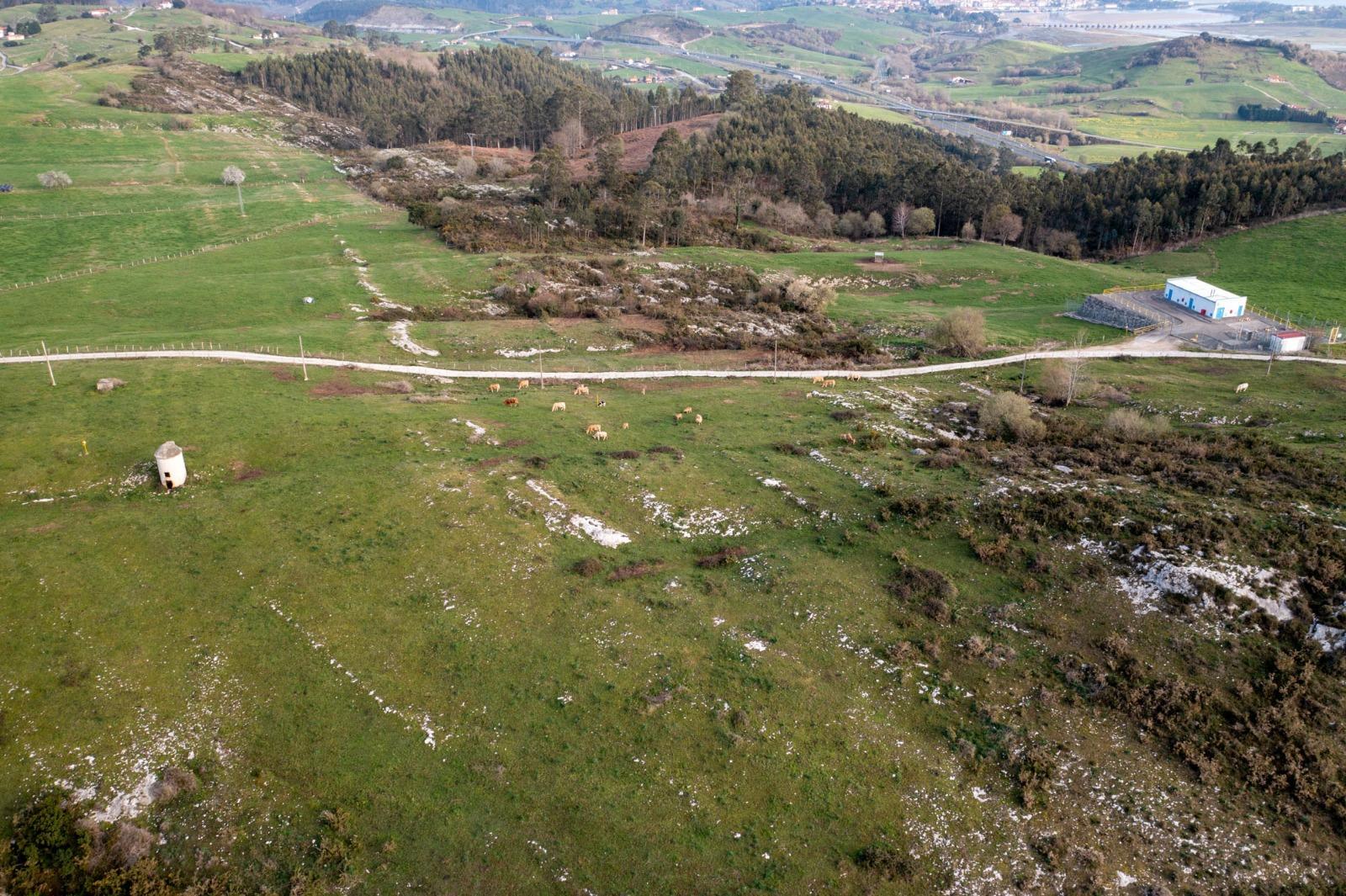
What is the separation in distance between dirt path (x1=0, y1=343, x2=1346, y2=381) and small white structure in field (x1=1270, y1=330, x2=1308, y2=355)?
125 cm

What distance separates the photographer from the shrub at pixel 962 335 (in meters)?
85.7

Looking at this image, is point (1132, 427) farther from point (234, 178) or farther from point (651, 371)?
point (234, 178)

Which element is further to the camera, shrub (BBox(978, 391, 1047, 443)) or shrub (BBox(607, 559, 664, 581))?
shrub (BBox(978, 391, 1047, 443))

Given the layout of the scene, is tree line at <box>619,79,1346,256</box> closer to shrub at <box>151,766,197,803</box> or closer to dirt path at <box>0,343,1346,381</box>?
dirt path at <box>0,343,1346,381</box>

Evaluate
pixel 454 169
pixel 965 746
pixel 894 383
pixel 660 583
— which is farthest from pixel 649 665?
pixel 454 169

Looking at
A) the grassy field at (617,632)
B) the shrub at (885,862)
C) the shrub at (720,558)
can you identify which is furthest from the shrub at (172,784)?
the shrub at (720,558)

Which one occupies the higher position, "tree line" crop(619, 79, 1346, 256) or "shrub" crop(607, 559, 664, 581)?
"tree line" crop(619, 79, 1346, 256)

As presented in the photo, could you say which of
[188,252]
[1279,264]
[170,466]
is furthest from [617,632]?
[1279,264]

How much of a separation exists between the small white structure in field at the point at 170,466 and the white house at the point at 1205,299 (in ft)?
351

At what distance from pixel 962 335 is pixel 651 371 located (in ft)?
114

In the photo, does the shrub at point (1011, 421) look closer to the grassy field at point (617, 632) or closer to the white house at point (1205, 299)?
the grassy field at point (617, 632)

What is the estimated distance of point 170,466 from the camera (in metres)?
44.9

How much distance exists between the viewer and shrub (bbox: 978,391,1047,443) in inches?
2432

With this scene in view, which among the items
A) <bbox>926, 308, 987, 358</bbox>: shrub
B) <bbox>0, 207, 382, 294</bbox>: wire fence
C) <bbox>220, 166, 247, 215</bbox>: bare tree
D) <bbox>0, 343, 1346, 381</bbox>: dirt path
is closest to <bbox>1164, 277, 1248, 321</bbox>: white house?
<bbox>0, 343, 1346, 381</bbox>: dirt path
